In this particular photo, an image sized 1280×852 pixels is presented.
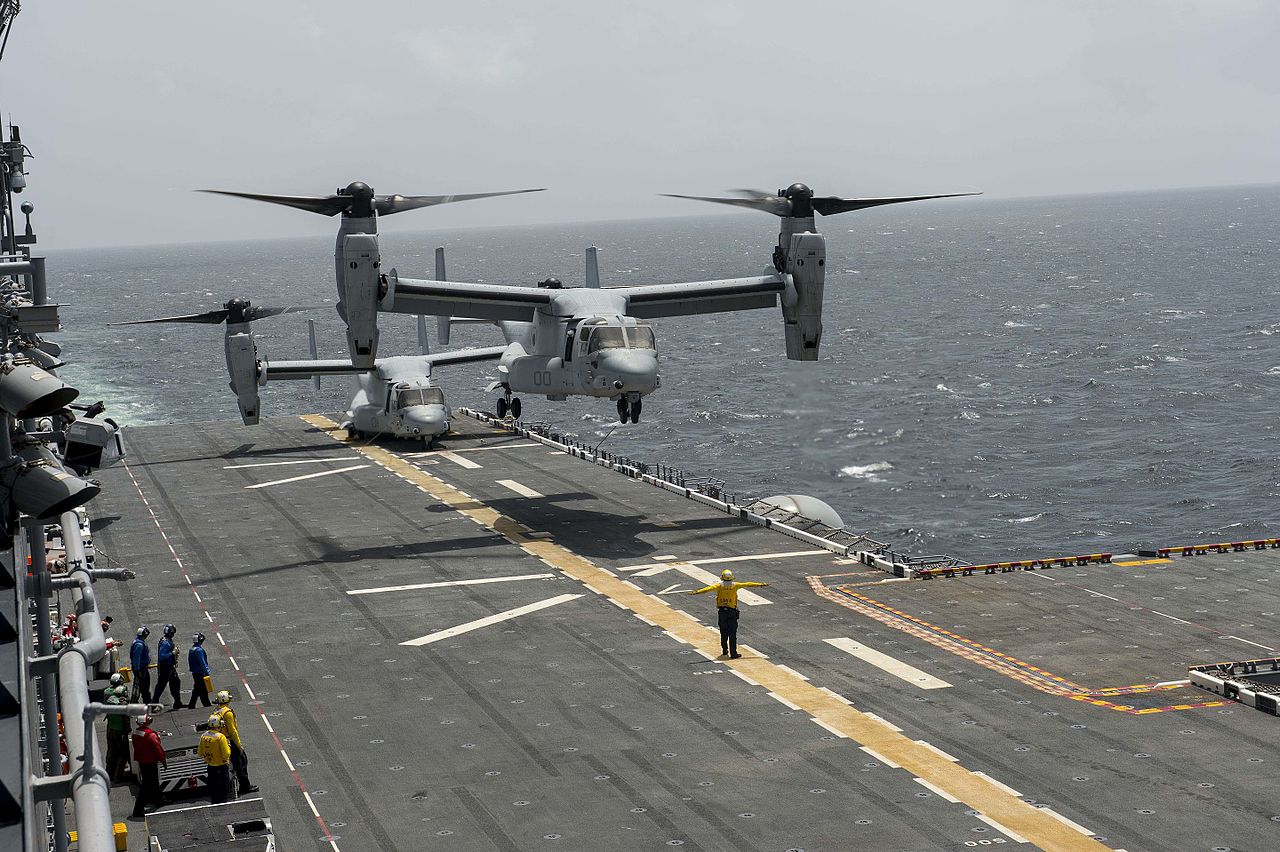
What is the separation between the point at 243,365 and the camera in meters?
55.8

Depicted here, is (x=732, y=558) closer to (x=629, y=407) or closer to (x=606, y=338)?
(x=629, y=407)

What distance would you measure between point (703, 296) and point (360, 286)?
39.5ft

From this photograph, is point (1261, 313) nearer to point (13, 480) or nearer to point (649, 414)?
point (649, 414)

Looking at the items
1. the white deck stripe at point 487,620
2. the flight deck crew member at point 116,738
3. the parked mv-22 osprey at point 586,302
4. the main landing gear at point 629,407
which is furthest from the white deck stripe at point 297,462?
the flight deck crew member at point 116,738

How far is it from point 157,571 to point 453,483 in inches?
601

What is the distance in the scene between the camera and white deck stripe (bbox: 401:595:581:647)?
3484cm

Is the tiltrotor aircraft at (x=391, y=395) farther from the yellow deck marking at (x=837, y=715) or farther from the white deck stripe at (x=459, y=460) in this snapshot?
the yellow deck marking at (x=837, y=715)

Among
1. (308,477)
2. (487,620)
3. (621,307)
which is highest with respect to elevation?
(621,307)

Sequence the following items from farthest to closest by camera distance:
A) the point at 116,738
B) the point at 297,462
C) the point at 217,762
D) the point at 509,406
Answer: the point at 509,406, the point at 297,462, the point at 116,738, the point at 217,762

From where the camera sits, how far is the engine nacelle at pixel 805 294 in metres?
47.7

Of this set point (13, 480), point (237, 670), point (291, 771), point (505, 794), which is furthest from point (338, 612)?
point (13, 480)

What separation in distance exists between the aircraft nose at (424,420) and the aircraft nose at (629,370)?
2007cm

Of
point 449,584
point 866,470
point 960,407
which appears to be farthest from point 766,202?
point 960,407

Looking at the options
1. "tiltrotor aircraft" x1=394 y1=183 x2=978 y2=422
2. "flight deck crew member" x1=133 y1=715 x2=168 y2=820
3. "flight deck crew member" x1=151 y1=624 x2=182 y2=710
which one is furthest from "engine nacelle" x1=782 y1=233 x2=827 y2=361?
"flight deck crew member" x1=133 y1=715 x2=168 y2=820
